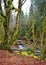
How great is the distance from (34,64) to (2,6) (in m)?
7.05

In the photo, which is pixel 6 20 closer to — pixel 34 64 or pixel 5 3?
pixel 5 3

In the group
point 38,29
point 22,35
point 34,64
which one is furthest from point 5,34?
point 22,35

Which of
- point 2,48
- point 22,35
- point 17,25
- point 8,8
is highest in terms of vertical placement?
point 8,8

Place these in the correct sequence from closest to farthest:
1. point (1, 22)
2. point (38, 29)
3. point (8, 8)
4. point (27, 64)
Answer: point (27, 64), point (8, 8), point (1, 22), point (38, 29)

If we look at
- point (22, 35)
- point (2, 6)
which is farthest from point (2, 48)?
point (22, 35)

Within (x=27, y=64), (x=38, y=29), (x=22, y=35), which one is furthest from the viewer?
(x=22, y=35)

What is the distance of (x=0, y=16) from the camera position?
15242 mm

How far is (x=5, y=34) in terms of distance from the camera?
50.2ft

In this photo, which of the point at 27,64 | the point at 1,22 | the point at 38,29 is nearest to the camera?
the point at 27,64

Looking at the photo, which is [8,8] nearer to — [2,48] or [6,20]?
[6,20]

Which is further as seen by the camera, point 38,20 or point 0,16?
point 38,20

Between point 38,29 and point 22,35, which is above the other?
point 38,29

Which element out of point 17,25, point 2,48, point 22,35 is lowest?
point 22,35

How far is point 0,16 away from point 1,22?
2.26 feet
